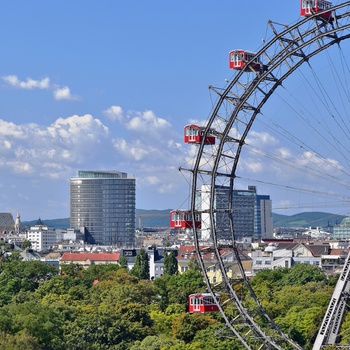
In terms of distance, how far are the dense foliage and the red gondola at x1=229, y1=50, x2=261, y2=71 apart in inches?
578

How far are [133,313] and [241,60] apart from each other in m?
33.2

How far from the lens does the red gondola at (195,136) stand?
68.8m

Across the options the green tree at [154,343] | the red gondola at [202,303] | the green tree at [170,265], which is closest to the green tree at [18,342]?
the green tree at [154,343]

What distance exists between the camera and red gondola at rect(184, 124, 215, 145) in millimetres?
68812

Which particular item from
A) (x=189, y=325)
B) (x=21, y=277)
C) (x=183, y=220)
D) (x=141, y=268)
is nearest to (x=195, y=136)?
(x=183, y=220)

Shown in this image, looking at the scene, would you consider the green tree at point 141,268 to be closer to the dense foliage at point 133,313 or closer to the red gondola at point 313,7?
the dense foliage at point 133,313

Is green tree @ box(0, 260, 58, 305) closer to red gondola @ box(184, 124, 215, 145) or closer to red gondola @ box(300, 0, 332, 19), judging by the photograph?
red gondola @ box(184, 124, 215, 145)

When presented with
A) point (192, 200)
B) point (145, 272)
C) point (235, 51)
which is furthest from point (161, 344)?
point (145, 272)

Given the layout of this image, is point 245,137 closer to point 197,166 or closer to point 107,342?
point 197,166

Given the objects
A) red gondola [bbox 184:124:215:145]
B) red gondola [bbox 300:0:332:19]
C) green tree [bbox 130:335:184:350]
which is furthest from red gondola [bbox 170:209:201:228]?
green tree [bbox 130:335:184:350]

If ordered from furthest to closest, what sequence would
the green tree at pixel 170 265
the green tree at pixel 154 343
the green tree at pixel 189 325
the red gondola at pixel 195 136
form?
the green tree at pixel 170 265
the green tree at pixel 189 325
the green tree at pixel 154 343
the red gondola at pixel 195 136

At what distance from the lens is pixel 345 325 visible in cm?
8344

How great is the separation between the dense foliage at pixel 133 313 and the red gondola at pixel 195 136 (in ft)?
39.7

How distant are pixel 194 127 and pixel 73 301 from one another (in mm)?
43477
